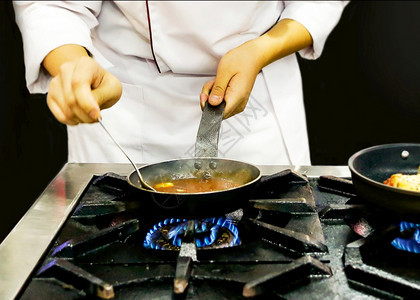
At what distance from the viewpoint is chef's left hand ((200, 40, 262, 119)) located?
1.23m

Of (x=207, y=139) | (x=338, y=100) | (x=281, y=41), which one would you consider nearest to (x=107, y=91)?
(x=207, y=139)

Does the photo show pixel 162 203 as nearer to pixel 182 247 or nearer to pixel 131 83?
pixel 182 247

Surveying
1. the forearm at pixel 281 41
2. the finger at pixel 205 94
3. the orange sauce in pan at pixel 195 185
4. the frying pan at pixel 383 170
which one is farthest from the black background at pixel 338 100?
the frying pan at pixel 383 170

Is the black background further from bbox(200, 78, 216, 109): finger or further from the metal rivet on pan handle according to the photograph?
the metal rivet on pan handle

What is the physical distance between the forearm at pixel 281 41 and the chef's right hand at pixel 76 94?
55 centimetres

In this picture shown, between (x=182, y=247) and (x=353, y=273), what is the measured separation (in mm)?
279

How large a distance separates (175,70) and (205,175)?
490 mm

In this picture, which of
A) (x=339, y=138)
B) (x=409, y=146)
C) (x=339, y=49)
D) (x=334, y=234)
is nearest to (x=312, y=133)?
(x=339, y=138)

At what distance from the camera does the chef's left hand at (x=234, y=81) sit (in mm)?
1228

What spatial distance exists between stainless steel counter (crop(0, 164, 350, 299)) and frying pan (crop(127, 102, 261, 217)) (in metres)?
0.19

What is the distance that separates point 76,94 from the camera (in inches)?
35.9

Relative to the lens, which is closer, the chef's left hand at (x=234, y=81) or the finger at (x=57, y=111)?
the finger at (x=57, y=111)

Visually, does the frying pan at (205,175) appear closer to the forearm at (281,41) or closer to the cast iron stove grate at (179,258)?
the cast iron stove grate at (179,258)

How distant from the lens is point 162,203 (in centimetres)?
87
